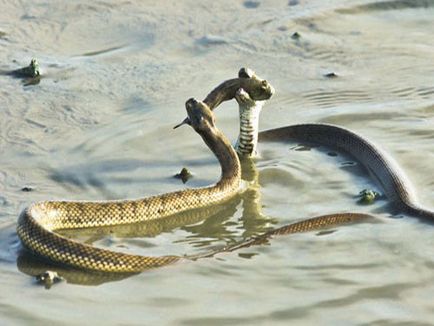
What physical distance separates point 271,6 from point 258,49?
4.46 ft

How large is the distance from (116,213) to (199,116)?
4.18 feet

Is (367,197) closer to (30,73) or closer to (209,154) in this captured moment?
(209,154)

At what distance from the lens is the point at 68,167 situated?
1051 cm

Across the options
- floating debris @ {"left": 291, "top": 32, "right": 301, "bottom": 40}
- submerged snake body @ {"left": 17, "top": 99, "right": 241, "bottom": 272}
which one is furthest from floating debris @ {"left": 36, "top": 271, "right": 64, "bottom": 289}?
floating debris @ {"left": 291, "top": 32, "right": 301, "bottom": 40}

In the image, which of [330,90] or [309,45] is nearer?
[330,90]

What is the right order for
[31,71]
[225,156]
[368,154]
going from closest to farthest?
[225,156], [368,154], [31,71]

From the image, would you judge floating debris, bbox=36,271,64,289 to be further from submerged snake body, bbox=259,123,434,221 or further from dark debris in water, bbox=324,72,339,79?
dark debris in water, bbox=324,72,339,79

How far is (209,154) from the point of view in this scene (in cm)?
1094

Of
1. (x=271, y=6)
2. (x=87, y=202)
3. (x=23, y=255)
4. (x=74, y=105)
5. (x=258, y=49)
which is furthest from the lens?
(x=271, y=6)

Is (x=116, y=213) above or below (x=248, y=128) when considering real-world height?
below

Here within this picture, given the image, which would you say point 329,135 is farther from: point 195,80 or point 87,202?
point 87,202

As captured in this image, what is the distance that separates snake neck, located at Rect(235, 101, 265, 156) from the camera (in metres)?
10.7

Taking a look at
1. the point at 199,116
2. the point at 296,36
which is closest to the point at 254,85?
the point at 199,116

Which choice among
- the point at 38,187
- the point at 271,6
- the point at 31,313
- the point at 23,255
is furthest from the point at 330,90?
the point at 31,313
